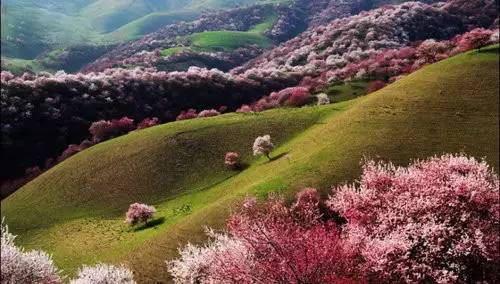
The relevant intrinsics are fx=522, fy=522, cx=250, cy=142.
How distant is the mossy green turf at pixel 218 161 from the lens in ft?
169

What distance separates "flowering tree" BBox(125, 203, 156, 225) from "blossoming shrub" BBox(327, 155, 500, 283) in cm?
2279

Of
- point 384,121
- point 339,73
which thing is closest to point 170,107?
point 339,73

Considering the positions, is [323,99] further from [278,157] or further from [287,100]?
[278,157]

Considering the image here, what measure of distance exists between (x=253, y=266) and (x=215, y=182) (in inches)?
1442

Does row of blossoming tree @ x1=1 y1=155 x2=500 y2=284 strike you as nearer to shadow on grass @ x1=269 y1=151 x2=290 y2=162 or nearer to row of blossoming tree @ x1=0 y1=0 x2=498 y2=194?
shadow on grass @ x1=269 y1=151 x2=290 y2=162

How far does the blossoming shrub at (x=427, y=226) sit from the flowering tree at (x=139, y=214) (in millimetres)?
22790

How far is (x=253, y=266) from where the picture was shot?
29.7 metres

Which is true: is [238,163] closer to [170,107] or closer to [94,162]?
[94,162]

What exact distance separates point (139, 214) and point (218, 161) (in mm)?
17600

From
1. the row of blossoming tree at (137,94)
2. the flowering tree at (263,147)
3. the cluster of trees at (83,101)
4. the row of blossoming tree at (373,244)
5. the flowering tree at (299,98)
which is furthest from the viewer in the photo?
the flowering tree at (299,98)

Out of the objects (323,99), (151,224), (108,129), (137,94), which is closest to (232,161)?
(151,224)

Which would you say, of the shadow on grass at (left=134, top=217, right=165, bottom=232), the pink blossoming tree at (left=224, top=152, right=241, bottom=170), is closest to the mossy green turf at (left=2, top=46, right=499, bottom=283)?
the shadow on grass at (left=134, top=217, right=165, bottom=232)

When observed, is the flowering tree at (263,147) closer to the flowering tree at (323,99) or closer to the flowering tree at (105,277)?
the flowering tree at (105,277)

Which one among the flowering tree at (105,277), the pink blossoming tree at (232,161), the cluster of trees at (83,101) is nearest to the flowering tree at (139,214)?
the pink blossoming tree at (232,161)
